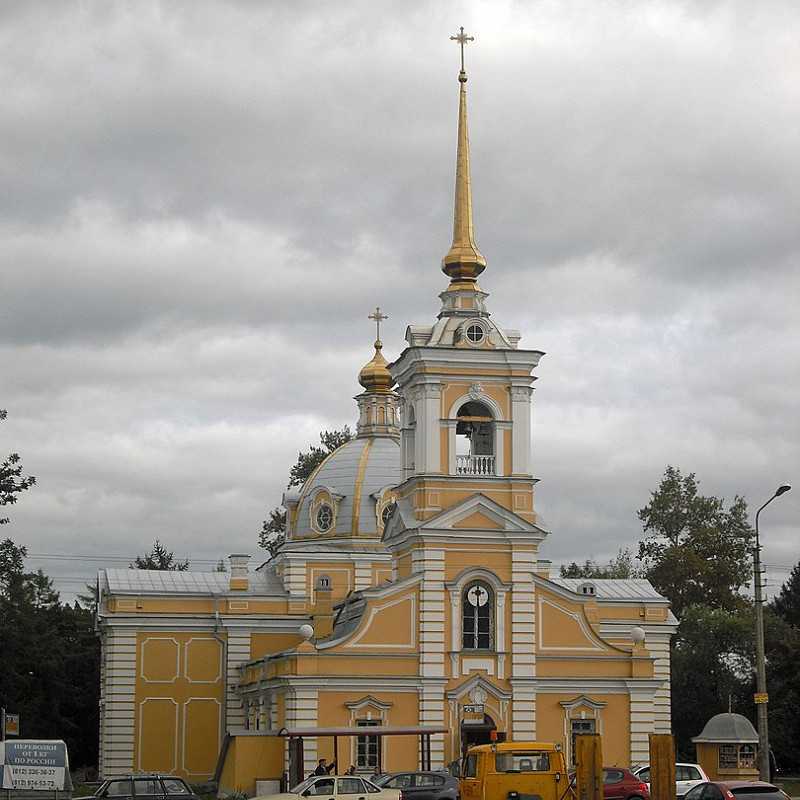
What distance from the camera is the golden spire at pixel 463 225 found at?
188ft

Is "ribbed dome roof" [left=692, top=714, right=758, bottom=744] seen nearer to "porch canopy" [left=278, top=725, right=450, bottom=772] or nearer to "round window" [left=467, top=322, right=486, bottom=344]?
"porch canopy" [left=278, top=725, right=450, bottom=772]

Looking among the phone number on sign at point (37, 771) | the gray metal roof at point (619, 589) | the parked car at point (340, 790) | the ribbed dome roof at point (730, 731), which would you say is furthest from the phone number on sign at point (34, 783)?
the gray metal roof at point (619, 589)

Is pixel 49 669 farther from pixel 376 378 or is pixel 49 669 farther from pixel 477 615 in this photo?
pixel 477 615

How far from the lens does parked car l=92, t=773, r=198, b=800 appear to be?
3738cm

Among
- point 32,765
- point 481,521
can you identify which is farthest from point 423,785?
point 481,521

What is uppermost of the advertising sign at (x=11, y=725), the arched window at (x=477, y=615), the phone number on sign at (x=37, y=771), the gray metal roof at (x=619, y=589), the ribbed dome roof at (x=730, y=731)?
the gray metal roof at (x=619, y=589)

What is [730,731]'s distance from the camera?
157 ft

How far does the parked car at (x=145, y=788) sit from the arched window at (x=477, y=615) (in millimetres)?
17072

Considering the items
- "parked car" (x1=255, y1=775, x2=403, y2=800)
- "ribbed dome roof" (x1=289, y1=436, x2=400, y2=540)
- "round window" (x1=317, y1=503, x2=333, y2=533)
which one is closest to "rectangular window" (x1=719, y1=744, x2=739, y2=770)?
"parked car" (x1=255, y1=775, x2=403, y2=800)

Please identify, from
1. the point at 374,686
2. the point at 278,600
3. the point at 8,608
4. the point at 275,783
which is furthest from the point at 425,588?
the point at 8,608

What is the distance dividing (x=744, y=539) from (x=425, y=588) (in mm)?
36280

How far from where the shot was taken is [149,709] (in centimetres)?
6266

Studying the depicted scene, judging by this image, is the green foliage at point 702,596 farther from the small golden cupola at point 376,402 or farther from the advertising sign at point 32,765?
the advertising sign at point 32,765

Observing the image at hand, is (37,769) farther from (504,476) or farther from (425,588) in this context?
(504,476)
